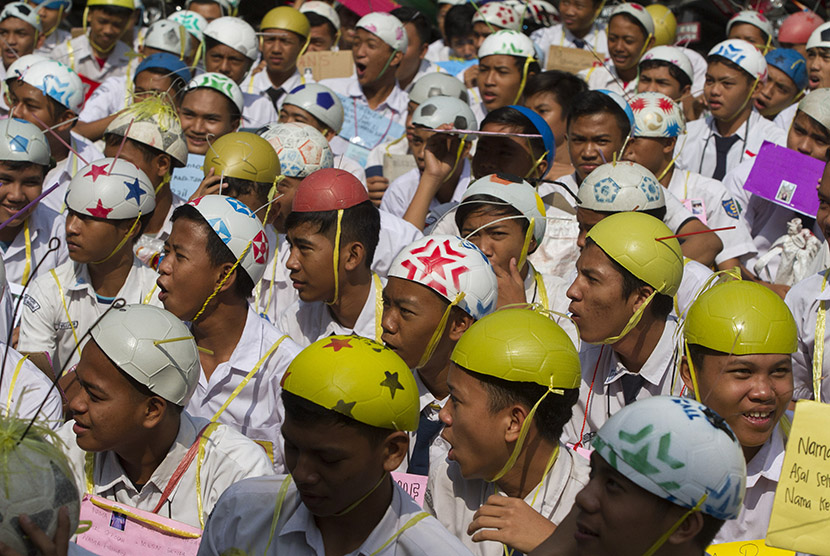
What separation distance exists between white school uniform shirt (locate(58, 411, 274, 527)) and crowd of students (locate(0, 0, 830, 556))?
1 cm

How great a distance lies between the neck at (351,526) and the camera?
→ 3.32 metres

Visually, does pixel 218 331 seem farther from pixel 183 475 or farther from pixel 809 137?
pixel 809 137

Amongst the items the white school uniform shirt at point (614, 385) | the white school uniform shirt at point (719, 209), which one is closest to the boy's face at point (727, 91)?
the white school uniform shirt at point (719, 209)

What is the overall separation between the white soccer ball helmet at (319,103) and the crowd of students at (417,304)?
3 centimetres

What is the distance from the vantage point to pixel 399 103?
35.4 ft

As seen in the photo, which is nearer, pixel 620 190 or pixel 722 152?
pixel 620 190

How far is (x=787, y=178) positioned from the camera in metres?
7.41

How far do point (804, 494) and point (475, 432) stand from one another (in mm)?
1202

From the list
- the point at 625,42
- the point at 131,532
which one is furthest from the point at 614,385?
the point at 625,42

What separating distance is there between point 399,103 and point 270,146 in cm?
411

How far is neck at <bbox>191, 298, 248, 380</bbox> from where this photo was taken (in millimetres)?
5369

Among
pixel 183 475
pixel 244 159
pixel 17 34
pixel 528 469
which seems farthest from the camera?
pixel 17 34

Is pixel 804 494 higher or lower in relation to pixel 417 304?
higher

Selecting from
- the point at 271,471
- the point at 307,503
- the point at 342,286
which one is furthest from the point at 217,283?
the point at 307,503
